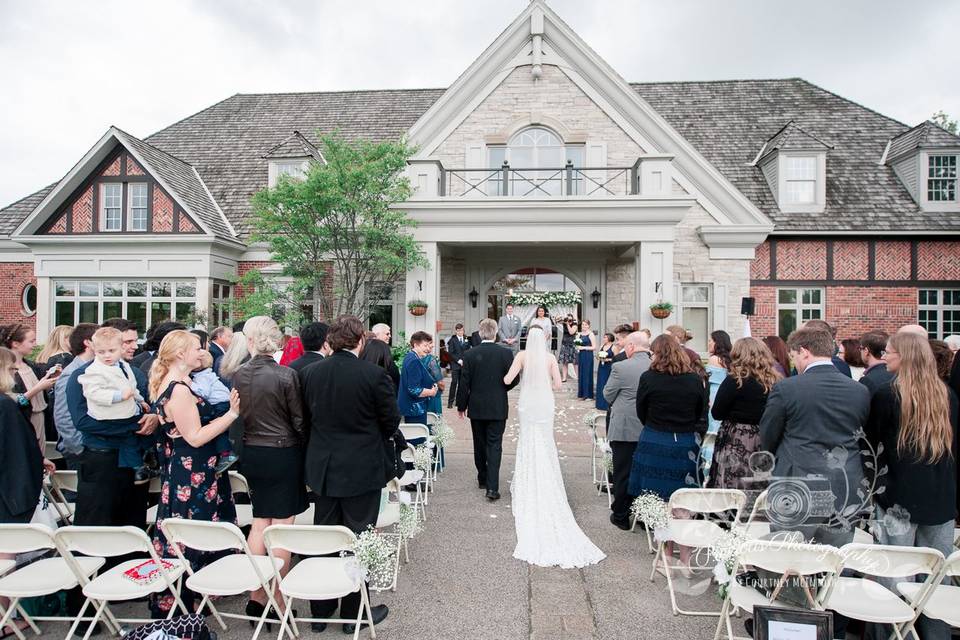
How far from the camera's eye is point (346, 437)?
3.79 meters

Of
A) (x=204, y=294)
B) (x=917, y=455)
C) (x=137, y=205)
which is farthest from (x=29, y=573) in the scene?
(x=137, y=205)

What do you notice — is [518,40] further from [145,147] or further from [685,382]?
[685,382]

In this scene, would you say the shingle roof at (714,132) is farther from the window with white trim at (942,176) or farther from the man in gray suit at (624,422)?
the man in gray suit at (624,422)

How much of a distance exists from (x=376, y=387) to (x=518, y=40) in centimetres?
1377

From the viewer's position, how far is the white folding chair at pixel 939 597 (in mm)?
3002

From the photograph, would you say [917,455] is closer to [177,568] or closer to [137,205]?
[177,568]

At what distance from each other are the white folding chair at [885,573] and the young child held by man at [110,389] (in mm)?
4564

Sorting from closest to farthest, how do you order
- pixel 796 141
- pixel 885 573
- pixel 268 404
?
pixel 885 573
pixel 268 404
pixel 796 141

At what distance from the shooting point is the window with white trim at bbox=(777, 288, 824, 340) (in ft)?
50.8

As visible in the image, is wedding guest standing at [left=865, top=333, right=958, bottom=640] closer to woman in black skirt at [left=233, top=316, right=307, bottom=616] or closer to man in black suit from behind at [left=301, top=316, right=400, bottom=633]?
man in black suit from behind at [left=301, top=316, right=400, bottom=633]

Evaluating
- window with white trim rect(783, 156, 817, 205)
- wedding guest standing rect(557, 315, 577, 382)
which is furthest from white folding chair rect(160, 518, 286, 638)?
window with white trim rect(783, 156, 817, 205)

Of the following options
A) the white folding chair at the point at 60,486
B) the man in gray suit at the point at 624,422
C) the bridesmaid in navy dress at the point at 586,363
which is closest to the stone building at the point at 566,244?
the bridesmaid in navy dress at the point at 586,363

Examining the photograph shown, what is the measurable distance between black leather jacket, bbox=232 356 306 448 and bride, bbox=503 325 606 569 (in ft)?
7.78

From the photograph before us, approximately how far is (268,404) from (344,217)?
31.0ft
